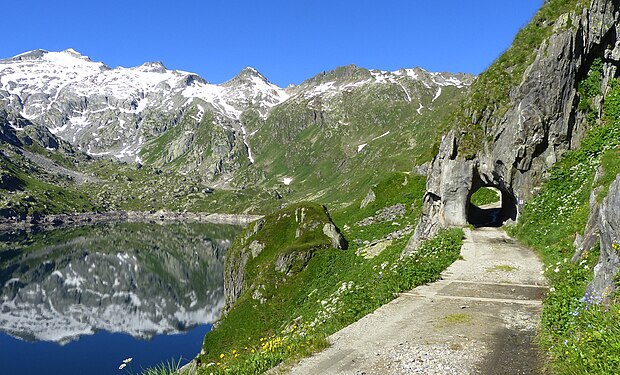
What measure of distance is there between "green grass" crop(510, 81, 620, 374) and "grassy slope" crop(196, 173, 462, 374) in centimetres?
501

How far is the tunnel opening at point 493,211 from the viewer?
36.4 meters

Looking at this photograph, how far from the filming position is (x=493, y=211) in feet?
147

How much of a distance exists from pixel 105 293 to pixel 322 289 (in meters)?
131

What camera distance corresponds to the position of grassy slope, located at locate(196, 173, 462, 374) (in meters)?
14.5

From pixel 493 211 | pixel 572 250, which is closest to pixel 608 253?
pixel 572 250

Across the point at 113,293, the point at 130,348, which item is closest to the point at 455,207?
the point at 130,348

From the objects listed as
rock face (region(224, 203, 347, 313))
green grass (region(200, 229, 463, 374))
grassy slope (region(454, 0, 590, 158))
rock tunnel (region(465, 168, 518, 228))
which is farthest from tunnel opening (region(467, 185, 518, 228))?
rock face (region(224, 203, 347, 313))

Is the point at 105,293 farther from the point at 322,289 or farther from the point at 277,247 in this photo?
the point at 322,289

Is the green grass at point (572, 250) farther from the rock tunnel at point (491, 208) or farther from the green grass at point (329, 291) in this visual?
the rock tunnel at point (491, 208)

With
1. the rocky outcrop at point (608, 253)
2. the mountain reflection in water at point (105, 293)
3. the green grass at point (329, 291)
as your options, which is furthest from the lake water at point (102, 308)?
the rocky outcrop at point (608, 253)

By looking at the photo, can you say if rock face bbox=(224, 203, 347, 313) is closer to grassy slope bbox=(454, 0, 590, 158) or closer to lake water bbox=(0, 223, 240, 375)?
lake water bbox=(0, 223, 240, 375)

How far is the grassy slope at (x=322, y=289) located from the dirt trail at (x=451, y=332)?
105cm

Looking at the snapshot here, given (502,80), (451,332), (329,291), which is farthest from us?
(329,291)

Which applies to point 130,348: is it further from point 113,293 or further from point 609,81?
point 609,81
